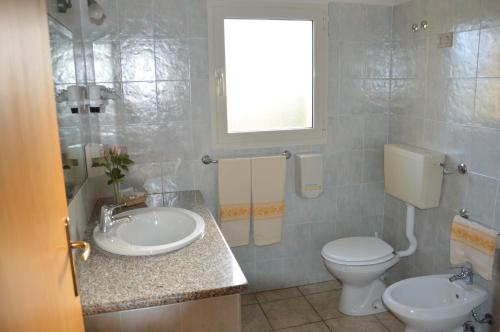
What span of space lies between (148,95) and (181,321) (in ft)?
4.82

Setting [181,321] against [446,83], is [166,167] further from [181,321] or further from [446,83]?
[446,83]

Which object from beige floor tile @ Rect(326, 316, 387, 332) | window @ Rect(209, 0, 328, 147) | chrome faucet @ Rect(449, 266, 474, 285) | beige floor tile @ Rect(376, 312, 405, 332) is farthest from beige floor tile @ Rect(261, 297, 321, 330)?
window @ Rect(209, 0, 328, 147)

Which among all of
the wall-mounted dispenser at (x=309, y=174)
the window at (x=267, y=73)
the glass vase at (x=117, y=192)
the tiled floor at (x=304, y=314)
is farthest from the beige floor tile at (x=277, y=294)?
the glass vase at (x=117, y=192)

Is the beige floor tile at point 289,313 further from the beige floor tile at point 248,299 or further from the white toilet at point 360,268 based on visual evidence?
the white toilet at point 360,268

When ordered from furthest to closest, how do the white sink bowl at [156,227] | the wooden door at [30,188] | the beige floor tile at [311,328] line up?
1. the beige floor tile at [311,328]
2. the white sink bowl at [156,227]
3. the wooden door at [30,188]

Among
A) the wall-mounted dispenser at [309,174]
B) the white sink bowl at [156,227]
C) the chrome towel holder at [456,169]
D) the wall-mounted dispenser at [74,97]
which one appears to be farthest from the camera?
the wall-mounted dispenser at [309,174]

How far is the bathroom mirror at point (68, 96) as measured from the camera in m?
1.62

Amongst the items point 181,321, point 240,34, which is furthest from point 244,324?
point 240,34

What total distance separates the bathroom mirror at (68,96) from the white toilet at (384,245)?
5.06 ft

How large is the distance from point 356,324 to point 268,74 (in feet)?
5.45

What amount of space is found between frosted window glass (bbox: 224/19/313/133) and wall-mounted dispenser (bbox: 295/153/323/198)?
22 cm

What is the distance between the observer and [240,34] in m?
2.60

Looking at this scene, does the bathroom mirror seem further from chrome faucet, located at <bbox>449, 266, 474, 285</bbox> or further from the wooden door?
chrome faucet, located at <bbox>449, 266, 474, 285</bbox>

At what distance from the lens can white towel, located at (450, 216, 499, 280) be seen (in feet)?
6.54
